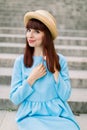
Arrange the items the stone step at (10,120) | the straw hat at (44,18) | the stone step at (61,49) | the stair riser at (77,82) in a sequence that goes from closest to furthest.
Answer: the straw hat at (44,18) < the stone step at (10,120) < the stair riser at (77,82) < the stone step at (61,49)

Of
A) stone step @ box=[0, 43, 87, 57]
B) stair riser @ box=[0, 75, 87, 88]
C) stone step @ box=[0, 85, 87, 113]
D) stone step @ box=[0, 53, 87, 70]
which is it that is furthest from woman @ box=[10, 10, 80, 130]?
stone step @ box=[0, 43, 87, 57]

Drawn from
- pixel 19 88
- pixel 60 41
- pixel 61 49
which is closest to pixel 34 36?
pixel 19 88

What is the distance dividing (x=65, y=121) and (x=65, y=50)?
10.2 feet

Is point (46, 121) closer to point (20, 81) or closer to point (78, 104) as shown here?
point (20, 81)

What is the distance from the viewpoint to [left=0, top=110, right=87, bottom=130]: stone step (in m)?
3.54

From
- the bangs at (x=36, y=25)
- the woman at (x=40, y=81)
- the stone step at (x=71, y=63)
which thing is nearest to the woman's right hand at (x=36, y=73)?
the woman at (x=40, y=81)

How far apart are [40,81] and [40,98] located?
139 mm

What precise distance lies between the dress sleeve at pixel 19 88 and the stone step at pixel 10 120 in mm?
877

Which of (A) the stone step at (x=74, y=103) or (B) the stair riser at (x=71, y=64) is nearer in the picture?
(A) the stone step at (x=74, y=103)

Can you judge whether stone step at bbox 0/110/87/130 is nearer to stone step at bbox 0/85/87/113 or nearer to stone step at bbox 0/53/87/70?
stone step at bbox 0/85/87/113

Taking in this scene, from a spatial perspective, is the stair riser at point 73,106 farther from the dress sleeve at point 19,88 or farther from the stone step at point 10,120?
the dress sleeve at point 19,88

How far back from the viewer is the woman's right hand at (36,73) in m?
2.70

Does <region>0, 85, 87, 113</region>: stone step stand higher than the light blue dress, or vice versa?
the light blue dress

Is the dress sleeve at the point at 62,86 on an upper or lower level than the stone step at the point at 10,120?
upper
